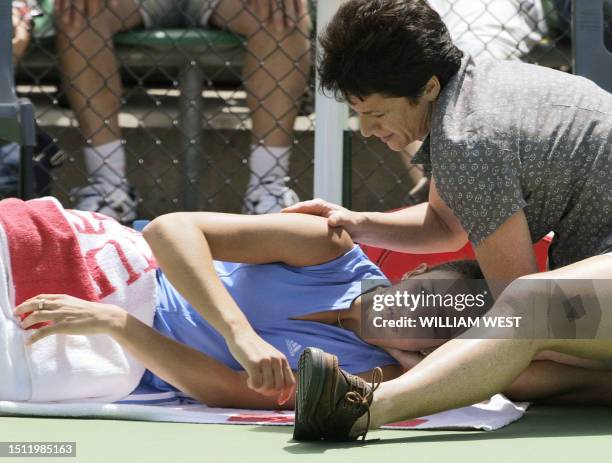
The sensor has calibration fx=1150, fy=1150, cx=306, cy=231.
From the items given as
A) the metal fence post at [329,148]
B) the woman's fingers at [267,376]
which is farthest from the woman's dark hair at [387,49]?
the metal fence post at [329,148]

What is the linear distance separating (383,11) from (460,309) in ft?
1.86

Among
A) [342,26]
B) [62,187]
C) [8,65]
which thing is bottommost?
[62,187]

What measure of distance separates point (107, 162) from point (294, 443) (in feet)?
6.03

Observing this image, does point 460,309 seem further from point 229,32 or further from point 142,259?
point 229,32

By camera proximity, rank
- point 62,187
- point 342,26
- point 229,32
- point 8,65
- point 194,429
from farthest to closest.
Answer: point 62,187, point 229,32, point 8,65, point 342,26, point 194,429

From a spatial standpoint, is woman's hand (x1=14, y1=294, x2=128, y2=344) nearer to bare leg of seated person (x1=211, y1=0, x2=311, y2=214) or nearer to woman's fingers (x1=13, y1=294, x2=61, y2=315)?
woman's fingers (x1=13, y1=294, x2=61, y2=315)

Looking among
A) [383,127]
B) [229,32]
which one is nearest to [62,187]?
[229,32]

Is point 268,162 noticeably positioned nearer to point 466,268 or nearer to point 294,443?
point 466,268

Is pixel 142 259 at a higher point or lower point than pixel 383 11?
lower

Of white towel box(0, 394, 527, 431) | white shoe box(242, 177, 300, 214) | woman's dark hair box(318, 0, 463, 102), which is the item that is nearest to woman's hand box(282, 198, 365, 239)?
woman's dark hair box(318, 0, 463, 102)

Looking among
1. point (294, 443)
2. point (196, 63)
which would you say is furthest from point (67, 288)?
point (196, 63)

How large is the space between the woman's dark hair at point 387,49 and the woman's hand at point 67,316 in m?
0.59

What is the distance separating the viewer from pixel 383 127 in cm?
212

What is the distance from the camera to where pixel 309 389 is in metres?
1.74
